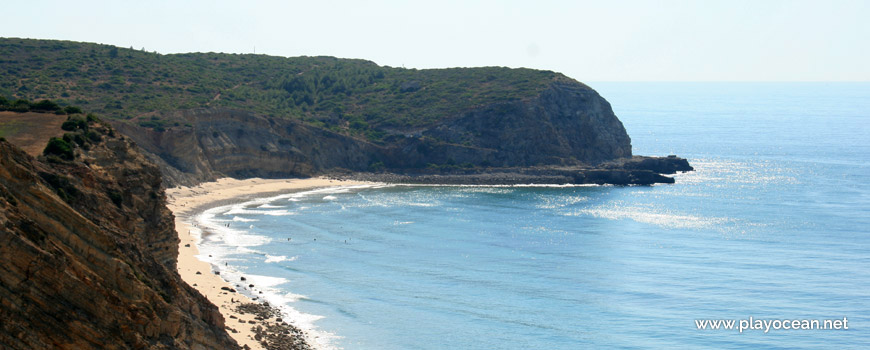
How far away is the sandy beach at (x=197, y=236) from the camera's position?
151 feet

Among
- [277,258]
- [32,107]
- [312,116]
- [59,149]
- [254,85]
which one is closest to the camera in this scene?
A: [59,149]

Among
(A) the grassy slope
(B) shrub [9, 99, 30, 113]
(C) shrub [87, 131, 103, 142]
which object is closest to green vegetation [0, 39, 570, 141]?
(B) shrub [9, 99, 30, 113]

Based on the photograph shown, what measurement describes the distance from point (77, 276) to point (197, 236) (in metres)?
50.2

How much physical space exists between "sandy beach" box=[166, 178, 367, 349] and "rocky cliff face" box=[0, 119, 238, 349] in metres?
12.8

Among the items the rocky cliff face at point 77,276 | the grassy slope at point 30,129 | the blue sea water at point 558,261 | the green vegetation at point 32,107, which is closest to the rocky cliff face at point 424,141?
the blue sea water at point 558,261

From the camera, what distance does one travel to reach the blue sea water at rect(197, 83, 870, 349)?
50250 millimetres

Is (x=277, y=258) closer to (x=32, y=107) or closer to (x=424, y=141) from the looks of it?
(x=32, y=107)

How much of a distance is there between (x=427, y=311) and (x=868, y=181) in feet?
300

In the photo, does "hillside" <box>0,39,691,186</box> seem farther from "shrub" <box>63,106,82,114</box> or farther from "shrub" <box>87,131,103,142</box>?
"shrub" <box>87,131,103,142</box>

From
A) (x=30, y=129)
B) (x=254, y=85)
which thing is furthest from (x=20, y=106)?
(x=254, y=85)

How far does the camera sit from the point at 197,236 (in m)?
72.1

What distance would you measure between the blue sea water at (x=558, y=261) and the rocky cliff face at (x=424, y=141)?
11437 mm

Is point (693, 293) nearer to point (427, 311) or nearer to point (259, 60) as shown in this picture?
point (427, 311)

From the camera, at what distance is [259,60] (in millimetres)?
171000
